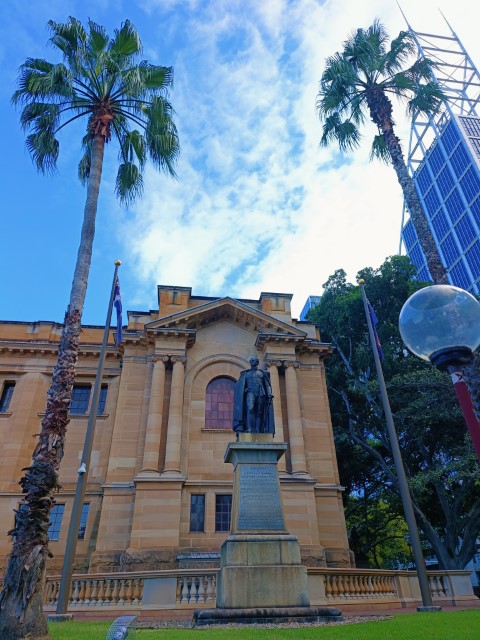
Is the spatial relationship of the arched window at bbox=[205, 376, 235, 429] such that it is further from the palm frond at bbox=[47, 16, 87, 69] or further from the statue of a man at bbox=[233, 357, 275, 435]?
the palm frond at bbox=[47, 16, 87, 69]

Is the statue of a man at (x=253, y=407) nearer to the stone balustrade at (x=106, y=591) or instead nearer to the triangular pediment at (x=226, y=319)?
the stone balustrade at (x=106, y=591)

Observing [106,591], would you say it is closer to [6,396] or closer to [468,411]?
[468,411]

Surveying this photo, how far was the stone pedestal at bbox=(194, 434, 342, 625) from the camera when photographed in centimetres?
871

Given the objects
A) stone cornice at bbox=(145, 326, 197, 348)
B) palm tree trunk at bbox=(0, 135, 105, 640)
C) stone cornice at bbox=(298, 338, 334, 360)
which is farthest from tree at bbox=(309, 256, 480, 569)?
palm tree trunk at bbox=(0, 135, 105, 640)

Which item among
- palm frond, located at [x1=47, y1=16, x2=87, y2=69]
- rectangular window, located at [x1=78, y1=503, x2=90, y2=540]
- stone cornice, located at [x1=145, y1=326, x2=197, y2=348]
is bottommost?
rectangular window, located at [x1=78, y1=503, x2=90, y2=540]

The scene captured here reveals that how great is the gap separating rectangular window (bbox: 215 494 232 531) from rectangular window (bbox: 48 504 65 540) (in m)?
7.13

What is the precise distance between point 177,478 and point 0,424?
960 cm

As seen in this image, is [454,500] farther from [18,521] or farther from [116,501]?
[18,521]

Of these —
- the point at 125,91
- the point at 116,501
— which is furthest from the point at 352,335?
the point at 125,91

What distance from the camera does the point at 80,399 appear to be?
23.7 meters

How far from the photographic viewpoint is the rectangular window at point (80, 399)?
23267 millimetres

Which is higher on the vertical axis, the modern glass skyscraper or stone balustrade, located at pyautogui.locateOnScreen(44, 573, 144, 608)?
the modern glass skyscraper

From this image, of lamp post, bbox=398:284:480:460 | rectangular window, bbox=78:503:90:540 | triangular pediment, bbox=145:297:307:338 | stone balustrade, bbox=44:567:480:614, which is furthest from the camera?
triangular pediment, bbox=145:297:307:338

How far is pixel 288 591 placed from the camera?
30.2 ft
